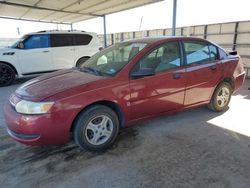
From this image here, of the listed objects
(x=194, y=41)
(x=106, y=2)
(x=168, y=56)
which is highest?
(x=106, y=2)

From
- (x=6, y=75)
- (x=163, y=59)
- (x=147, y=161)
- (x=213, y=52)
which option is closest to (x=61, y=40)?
(x=6, y=75)

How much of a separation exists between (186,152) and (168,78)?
115 cm

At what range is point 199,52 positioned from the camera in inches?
149

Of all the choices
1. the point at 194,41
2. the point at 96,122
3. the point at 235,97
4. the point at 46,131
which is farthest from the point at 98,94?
the point at 235,97

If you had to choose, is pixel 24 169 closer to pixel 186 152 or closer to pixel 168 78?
pixel 186 152

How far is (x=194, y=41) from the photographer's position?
3773 mm

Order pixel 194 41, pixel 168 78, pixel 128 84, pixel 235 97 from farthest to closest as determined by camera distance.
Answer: pixel 235 97 → pixel 194 41 → pixel 168 78 → pixel 128 84

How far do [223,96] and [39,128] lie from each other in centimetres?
355

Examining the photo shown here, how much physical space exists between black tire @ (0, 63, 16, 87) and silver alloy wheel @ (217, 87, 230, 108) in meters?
6.70

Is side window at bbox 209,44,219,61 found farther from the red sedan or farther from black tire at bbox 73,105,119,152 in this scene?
black tire at bbox 73,105,119,152

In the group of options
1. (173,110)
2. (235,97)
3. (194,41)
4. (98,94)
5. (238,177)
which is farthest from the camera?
(235,97)

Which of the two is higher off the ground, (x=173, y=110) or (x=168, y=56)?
(x=168, y=56)

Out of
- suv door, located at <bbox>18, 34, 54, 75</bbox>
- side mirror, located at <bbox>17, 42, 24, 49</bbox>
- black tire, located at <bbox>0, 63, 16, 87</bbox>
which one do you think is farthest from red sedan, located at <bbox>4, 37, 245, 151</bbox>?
black tire, located at <bbox>0, 63, 16, 87</bbox>

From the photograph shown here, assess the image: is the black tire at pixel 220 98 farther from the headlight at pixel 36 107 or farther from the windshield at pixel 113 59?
the headlight at pixel 36 107
